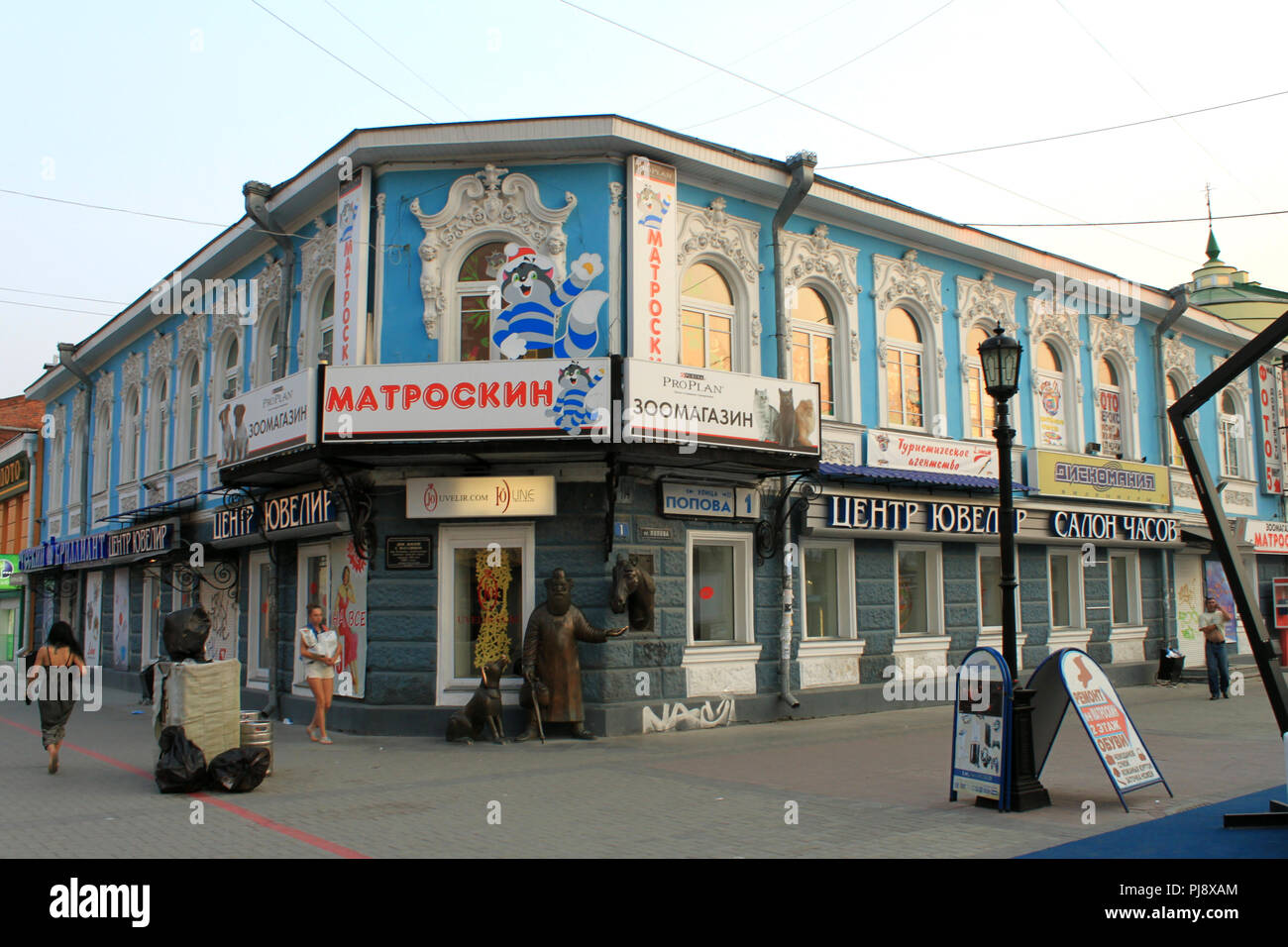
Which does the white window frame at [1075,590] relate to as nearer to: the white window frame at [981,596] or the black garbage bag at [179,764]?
the white window frame at [981,596]

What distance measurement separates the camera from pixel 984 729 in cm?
900

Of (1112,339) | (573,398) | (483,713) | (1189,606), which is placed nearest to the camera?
(573,398)

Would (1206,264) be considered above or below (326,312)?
above

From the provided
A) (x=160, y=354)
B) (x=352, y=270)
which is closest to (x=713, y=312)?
(x=352, y=270)

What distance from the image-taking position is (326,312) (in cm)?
1630

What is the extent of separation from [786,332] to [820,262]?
5.24ft

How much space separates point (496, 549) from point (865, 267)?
26.1ft

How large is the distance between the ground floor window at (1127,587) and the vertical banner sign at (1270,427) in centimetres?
636

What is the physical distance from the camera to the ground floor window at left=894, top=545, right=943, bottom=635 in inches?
703

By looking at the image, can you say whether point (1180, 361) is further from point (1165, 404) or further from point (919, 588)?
point (919, 588)

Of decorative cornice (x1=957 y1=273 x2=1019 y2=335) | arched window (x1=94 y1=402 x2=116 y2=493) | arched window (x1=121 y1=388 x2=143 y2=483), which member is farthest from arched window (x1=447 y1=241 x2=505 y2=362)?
arched window (x1=94 y1=402 x2=116 y2=493)
